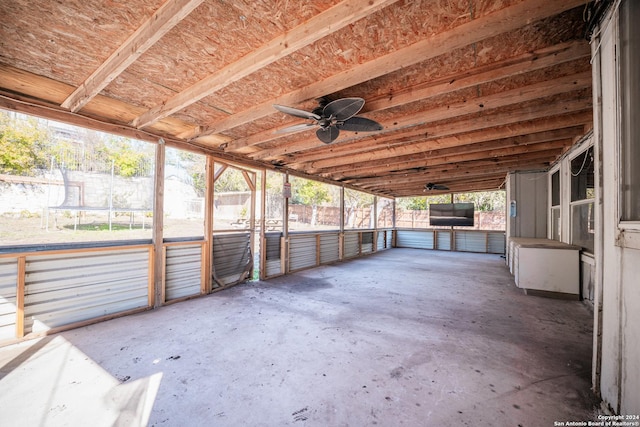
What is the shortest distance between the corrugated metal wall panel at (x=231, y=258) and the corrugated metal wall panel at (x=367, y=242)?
4901 mm

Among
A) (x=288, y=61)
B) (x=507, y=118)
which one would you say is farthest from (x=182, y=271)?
(x=507, y=118)

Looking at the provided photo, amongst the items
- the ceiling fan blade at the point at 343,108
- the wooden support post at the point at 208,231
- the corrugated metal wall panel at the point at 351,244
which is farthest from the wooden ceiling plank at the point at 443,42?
the corrugated metal wall panel at the point at 351,244

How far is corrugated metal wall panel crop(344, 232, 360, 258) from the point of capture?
807 cm

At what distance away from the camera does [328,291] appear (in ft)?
14.5

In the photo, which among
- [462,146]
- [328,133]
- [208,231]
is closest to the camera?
[328,133]

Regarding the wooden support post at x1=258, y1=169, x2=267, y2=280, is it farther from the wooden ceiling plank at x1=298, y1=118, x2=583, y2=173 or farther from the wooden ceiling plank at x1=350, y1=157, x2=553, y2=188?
the wooden ceiling plank at x1=350, y1=157, x2=553, y2=188

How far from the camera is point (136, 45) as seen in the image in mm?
1825

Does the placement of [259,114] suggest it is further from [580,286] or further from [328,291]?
[580,286]

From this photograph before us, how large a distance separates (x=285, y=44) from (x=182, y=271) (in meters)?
3.61

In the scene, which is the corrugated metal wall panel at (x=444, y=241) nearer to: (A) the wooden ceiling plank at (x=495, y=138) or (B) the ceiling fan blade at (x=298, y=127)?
(A) the wooden ceiling plank at (x=495, y=138)

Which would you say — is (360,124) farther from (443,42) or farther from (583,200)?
(583,200)

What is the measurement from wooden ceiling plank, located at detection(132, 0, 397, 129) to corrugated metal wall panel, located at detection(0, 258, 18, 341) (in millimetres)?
2260

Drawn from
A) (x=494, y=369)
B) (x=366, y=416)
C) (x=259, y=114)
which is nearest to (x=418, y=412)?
(x=366, y=416)

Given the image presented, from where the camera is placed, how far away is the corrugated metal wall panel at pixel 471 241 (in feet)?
32.5
